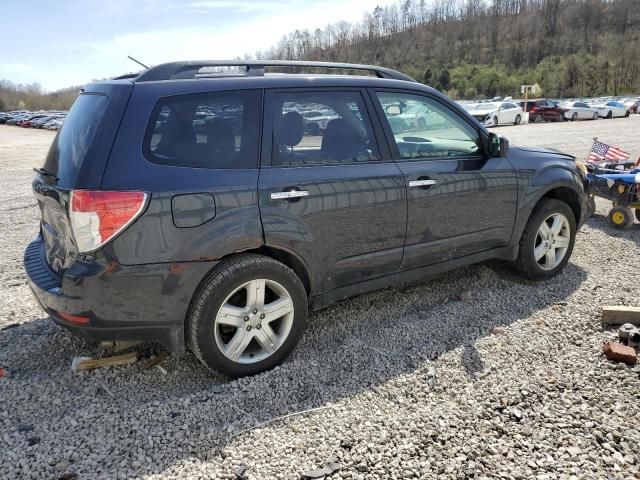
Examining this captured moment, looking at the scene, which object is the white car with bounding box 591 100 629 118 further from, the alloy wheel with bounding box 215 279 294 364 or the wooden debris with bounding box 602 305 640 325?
the alloy wheel with bounding box 215 279 294 364

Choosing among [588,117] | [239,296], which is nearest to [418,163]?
[239,296]

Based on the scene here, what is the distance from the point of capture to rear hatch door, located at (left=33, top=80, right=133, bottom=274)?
2.86 m

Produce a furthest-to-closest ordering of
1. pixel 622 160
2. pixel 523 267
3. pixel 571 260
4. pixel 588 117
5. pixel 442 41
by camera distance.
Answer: pixel 442 41, pixel 588 117, pixel 622 160, pixel 571 260, pixel 523 267

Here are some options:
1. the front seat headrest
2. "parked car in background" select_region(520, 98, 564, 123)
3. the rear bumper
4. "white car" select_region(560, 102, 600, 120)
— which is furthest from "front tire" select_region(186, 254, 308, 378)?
"white car" select_region(560, 102, 600, 120)

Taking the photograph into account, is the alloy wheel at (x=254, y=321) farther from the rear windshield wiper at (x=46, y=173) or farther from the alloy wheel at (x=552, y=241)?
the alloy wheel at (x=552, y=241)

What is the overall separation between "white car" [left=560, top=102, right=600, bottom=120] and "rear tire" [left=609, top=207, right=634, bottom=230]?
3362cm

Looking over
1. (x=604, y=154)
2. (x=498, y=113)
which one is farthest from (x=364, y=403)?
(x=498, y=113)

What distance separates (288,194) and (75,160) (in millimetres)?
1241

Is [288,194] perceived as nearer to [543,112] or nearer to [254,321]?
[254,321]

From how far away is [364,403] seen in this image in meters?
3.01

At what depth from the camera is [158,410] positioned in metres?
2.94

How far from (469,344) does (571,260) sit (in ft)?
7.87

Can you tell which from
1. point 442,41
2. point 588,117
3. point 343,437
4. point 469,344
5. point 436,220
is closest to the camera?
point 343,437

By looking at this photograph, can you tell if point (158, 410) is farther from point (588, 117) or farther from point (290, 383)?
point (588, 117)
